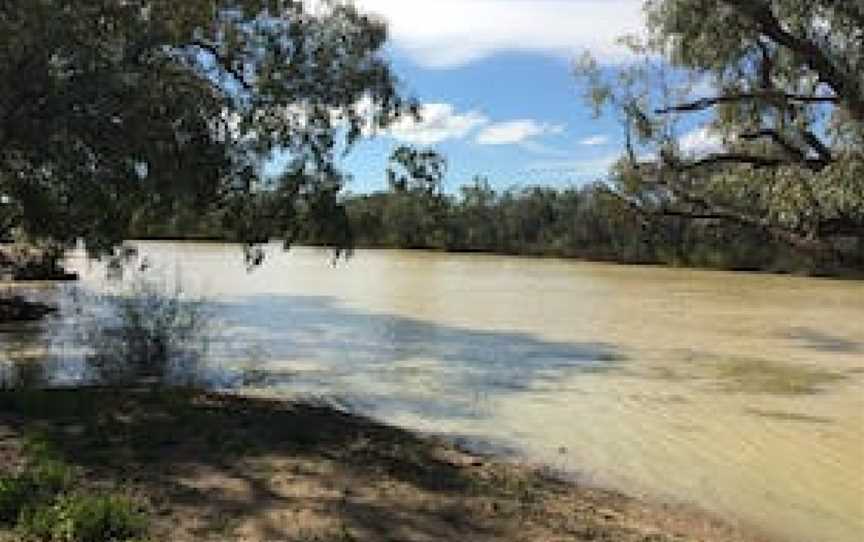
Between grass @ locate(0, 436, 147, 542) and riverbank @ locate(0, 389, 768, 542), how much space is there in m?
0.19

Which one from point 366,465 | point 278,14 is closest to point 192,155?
point 278,14

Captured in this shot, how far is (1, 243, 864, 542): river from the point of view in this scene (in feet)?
43.6

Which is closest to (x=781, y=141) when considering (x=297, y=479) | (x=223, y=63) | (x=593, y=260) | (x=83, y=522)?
(x=297, y=479)

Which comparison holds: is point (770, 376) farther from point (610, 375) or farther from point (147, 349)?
point (147, 349)

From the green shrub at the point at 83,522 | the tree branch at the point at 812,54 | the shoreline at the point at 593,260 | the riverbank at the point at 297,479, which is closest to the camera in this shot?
the green shrub at the point at 83,522

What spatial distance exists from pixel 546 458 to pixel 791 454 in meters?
3.40

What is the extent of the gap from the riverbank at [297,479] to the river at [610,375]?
6.69 feet

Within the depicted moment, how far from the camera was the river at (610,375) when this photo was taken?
13289mm

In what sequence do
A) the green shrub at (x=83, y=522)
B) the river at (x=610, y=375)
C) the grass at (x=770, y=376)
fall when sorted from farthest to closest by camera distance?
the grass at (x=770, y=376)
the river at (x=610, y=375)
the green shrub at (x=83, y=522)

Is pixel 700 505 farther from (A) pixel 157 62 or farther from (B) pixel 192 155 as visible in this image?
(A) pixel 157 62

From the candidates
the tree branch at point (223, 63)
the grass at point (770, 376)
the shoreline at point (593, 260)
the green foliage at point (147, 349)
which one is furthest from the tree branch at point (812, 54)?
the shoreline at point (593, 260)

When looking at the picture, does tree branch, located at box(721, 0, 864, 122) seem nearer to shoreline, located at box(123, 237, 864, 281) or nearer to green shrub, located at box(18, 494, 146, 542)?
green shrub, located at box(18, 494, 146, 542)

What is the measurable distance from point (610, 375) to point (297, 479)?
45.7ft

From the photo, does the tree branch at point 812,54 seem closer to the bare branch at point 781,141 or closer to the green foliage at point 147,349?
the bare branch at point 781,141
